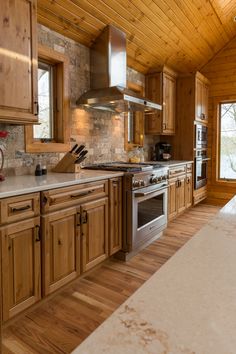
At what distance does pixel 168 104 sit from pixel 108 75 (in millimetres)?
1745

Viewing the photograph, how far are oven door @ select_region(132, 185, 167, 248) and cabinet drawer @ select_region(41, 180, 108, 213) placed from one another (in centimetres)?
49

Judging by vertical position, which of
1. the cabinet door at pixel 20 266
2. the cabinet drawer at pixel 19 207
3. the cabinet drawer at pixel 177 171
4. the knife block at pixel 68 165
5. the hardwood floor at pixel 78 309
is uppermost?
the knife block at pixel 68 165

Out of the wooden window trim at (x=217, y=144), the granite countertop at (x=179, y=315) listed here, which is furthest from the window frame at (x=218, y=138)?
the granite countertop at (x=179, y=315)

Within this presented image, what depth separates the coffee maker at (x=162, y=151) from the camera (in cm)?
489

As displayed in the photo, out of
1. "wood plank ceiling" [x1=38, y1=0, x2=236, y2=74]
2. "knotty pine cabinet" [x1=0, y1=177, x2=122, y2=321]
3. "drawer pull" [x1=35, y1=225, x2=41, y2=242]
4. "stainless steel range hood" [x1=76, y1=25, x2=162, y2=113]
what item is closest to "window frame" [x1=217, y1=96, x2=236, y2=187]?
"wood plank ceiling" [x1=38, y1=0, x2=236, y2=74]

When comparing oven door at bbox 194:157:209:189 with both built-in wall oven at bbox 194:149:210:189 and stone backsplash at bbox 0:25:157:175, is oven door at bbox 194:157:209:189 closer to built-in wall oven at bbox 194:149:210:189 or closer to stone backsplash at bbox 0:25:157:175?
built-in wall oven at bbox 194:149:210:189

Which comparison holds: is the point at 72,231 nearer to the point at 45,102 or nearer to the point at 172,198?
the point at 45,102

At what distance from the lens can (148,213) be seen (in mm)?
3277

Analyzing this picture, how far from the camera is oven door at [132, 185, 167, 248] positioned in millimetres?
2973

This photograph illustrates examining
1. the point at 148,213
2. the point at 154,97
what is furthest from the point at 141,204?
the point at 154,97

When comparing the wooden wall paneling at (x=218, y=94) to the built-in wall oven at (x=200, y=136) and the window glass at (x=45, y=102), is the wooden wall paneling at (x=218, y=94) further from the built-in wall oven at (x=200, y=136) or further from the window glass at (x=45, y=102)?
the window glass at (x=45, y=102)

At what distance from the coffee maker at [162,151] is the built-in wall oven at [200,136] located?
513 millimetres

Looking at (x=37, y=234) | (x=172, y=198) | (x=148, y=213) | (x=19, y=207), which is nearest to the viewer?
(x=19, y=207)

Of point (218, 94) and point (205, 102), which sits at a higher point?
point (218, 94)
